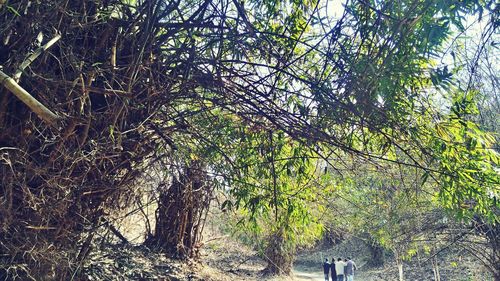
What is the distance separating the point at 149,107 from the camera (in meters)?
3.97

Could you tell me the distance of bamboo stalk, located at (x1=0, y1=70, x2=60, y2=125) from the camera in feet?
8.68

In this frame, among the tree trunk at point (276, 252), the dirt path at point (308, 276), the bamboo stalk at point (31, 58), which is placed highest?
the bamboo stalk at point (31, 58)

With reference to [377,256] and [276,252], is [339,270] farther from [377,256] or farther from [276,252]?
[377,256]

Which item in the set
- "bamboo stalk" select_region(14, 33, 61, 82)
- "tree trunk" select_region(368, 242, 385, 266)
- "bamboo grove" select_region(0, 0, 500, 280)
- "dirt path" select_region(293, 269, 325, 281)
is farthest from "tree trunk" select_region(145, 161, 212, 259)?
"tree trunk" select_region(368, 242, 385, 266)

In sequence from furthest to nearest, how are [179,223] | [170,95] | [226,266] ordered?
[226,266]
[179,223]
[170,95]

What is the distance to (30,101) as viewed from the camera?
2.69 m

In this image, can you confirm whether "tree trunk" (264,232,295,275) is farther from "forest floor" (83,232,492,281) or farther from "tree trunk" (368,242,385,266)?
"tree trunk" (368,242,385,266)

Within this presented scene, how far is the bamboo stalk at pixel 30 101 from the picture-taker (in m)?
2.65

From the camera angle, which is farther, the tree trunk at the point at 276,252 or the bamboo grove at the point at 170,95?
the tree trunk at the point at 276,252

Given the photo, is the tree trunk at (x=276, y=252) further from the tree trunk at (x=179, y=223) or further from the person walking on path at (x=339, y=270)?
the tree trunk at (x=179, y=223)

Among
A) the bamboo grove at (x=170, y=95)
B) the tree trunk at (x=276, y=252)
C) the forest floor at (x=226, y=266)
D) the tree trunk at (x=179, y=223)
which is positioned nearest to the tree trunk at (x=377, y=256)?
the forest floor at (x=226, y=266)

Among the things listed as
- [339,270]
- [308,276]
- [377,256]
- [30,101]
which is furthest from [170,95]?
[377,256]

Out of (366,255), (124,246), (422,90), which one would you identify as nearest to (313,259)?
(366,255)

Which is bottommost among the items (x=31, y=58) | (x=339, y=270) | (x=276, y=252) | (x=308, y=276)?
(x=308, y=276)
